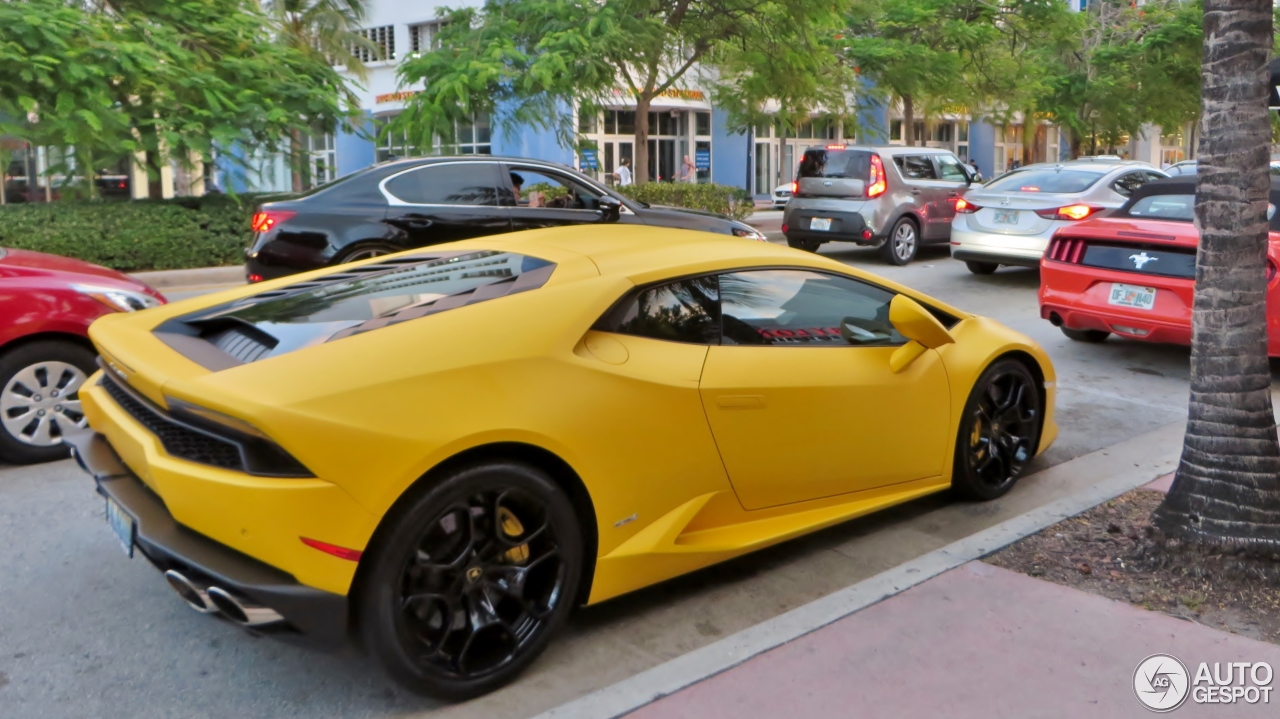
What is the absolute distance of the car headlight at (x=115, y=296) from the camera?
6.02 metres

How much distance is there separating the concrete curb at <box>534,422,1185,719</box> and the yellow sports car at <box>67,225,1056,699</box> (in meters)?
0.31

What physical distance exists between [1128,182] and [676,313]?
10.7m

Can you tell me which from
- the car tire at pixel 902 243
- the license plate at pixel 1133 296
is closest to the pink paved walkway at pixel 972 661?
the license plate at pixel 1133 296

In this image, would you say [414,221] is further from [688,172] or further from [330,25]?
[688,172]

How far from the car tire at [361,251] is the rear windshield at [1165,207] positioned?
6.30 m

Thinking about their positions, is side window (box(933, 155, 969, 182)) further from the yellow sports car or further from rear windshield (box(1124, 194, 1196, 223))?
the yellow sports car

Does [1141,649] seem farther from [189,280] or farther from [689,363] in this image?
[189,280]

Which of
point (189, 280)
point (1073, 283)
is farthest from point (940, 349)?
point (189, 280)

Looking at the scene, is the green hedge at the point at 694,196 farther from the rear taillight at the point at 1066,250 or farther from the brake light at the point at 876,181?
the rear taillight at the point at 1066,250

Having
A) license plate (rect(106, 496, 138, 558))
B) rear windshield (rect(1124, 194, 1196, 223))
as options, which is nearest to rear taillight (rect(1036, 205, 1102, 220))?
rear windshield (rect(1124, 194, 1196, 223))

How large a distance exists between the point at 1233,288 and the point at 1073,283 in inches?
168

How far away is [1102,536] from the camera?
192 inches

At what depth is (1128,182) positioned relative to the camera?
42.9 ft

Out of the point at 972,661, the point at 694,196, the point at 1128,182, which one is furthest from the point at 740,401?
the point at 694,196
